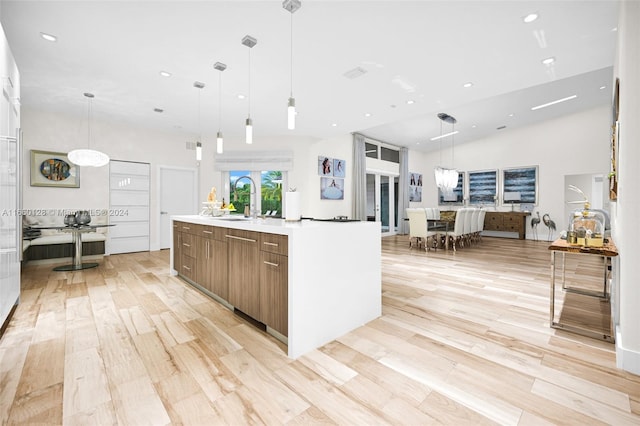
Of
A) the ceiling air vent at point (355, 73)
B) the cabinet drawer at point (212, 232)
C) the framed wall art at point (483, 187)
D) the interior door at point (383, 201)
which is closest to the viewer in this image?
the cabinet drawer at point (212, 232)

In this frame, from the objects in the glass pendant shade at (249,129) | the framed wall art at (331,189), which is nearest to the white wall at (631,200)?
the glass pendant shade at (249,129)

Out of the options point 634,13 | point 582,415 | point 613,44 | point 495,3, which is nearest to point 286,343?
point 582,415

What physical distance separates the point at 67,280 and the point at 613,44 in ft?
23.6

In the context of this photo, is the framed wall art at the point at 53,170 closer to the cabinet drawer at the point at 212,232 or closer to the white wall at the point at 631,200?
the cabinet drawer at the point at 212,232

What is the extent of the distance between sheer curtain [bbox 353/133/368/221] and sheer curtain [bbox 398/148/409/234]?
2024 millimetres

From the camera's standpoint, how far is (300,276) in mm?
1893

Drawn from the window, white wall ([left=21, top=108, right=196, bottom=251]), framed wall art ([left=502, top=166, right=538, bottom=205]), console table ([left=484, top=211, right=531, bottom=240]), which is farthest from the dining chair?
white wall ([left=21, top=108, right=196, bottom=251])

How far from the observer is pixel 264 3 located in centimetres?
252

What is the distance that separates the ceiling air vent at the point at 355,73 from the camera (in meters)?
3.78

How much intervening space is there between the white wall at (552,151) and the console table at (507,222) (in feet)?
1.18

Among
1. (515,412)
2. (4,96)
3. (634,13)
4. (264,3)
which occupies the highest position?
(264,3)

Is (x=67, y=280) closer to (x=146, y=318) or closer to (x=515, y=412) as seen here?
(x=146, y=318)

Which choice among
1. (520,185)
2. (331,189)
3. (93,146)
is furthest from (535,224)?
(93,146)

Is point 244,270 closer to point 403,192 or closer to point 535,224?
point 403,192
